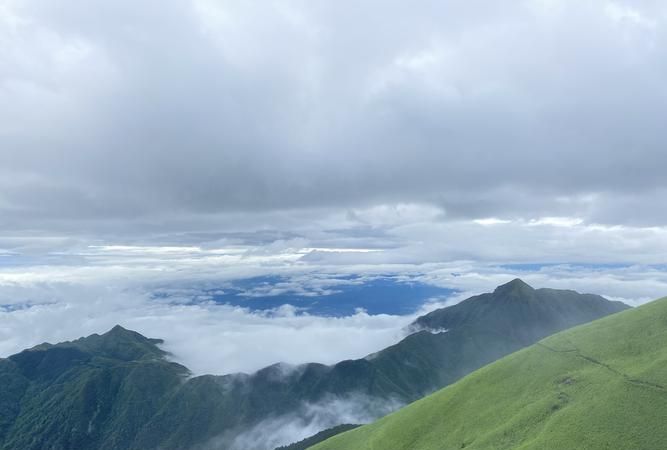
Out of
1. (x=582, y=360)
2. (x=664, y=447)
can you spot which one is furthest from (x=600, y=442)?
(x=582, y=360)

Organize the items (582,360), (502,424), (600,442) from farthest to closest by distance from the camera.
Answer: (582,360), (502,424), (600,442)

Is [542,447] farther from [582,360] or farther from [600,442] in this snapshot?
[582,360]

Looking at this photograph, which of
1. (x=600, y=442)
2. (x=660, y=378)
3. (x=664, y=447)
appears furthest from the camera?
(x=660, y=378)

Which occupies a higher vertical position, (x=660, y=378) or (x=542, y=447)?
(x=660, y=378)

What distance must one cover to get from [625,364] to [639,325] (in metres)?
34.4

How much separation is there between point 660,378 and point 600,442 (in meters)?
36.6

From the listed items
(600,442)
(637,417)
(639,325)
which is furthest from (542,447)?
(639,325)

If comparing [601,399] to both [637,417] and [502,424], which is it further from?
[502,424]

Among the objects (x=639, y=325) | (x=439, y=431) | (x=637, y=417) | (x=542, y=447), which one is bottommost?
(x=439, y=431)

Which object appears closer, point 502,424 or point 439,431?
point 502,424

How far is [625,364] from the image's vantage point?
174m

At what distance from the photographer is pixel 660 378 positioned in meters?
156

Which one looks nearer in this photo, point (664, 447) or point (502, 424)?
point (664, 447)

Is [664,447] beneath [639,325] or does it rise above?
beneath
